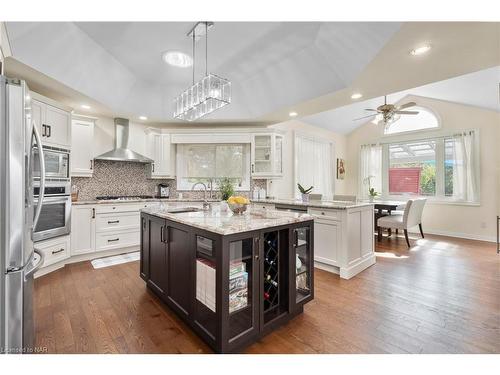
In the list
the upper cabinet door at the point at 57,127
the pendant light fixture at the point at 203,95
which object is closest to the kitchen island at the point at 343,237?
the pendant light fixture at the point at 203,95

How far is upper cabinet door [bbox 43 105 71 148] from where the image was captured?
9.78ft

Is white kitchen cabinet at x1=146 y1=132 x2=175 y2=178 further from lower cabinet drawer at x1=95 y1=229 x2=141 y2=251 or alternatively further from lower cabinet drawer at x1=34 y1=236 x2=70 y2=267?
lower cabinet drawer at x1=34 y1=236 x2=70 y2=267

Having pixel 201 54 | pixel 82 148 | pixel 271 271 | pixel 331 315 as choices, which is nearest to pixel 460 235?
pixel 331 315

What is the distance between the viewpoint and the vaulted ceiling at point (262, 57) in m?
2.08

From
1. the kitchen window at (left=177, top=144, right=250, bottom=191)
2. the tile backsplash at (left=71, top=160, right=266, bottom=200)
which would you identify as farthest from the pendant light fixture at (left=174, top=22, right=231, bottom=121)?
the tile backsplash at (left=71, top=160, right=266, bottom=200)

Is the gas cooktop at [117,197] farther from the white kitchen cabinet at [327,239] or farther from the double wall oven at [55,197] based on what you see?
the white kitchen cabinet at [327,239]

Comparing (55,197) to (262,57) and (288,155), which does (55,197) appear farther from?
(288,155)

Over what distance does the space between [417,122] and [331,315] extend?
5814mm

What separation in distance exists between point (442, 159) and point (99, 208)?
7.14 metres

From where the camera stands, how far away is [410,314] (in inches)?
80.8

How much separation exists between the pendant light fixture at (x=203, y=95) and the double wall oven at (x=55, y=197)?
1.87 m

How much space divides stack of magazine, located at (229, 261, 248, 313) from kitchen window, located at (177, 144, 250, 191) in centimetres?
325

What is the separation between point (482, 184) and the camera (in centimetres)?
485

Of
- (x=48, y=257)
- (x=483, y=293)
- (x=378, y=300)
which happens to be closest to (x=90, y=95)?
(x=48, y=257)
